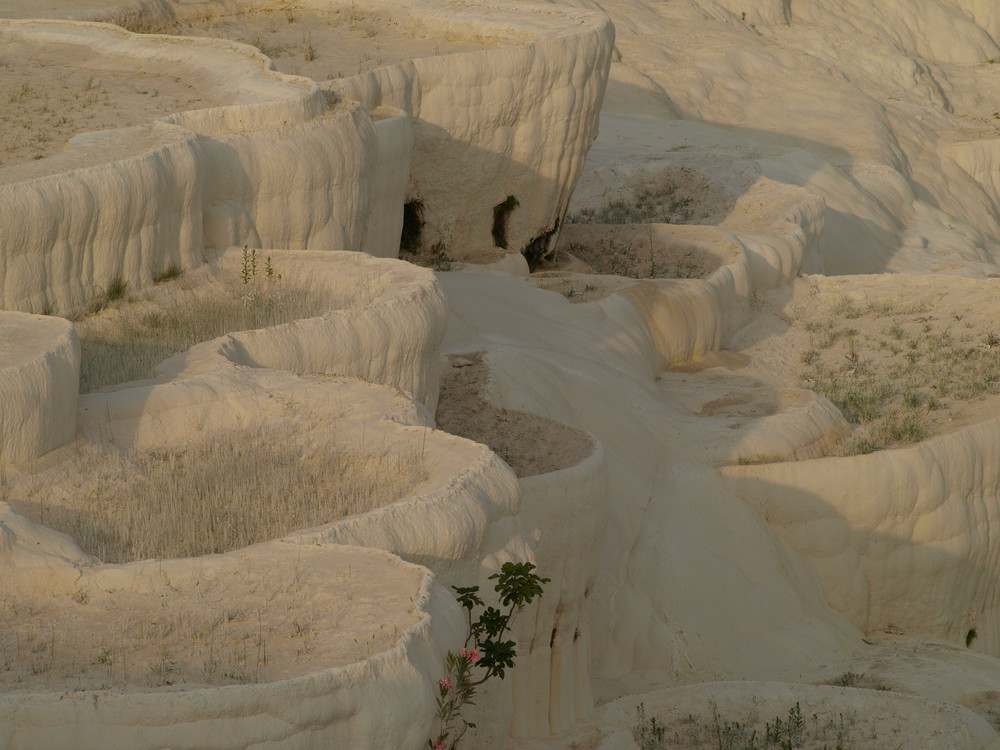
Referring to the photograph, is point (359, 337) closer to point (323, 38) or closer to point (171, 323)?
point (171, 323)

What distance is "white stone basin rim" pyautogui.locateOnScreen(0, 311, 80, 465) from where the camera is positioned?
8.66 metres

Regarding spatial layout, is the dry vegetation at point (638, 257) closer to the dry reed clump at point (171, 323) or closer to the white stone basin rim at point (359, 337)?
the white stone basin rim at point (359, 337)

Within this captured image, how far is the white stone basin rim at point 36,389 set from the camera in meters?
8.66

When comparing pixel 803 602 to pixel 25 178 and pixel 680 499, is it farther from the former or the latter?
pixel 25 178

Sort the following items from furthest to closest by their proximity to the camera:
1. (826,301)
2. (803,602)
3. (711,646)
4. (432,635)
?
1. (826,301)
2. (803,602)
3. (711,646)
4. (432,635)

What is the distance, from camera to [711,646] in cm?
1331

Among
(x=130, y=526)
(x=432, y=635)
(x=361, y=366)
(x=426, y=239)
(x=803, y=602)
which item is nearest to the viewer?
(x=432, y=635)

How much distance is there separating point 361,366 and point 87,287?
237cm

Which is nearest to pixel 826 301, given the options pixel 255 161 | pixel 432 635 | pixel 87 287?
pixel 255 161

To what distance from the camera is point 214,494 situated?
29.0ft

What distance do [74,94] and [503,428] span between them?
20.0ft

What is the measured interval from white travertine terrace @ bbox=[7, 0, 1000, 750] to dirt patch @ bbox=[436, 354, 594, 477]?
402 mm

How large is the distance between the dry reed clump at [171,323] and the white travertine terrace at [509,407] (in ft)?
0.95

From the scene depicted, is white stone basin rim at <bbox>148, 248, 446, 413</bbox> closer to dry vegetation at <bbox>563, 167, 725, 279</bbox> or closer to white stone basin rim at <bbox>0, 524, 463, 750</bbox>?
white stone basin rim at <bbox>0, 524, 463, 750</bbox>
